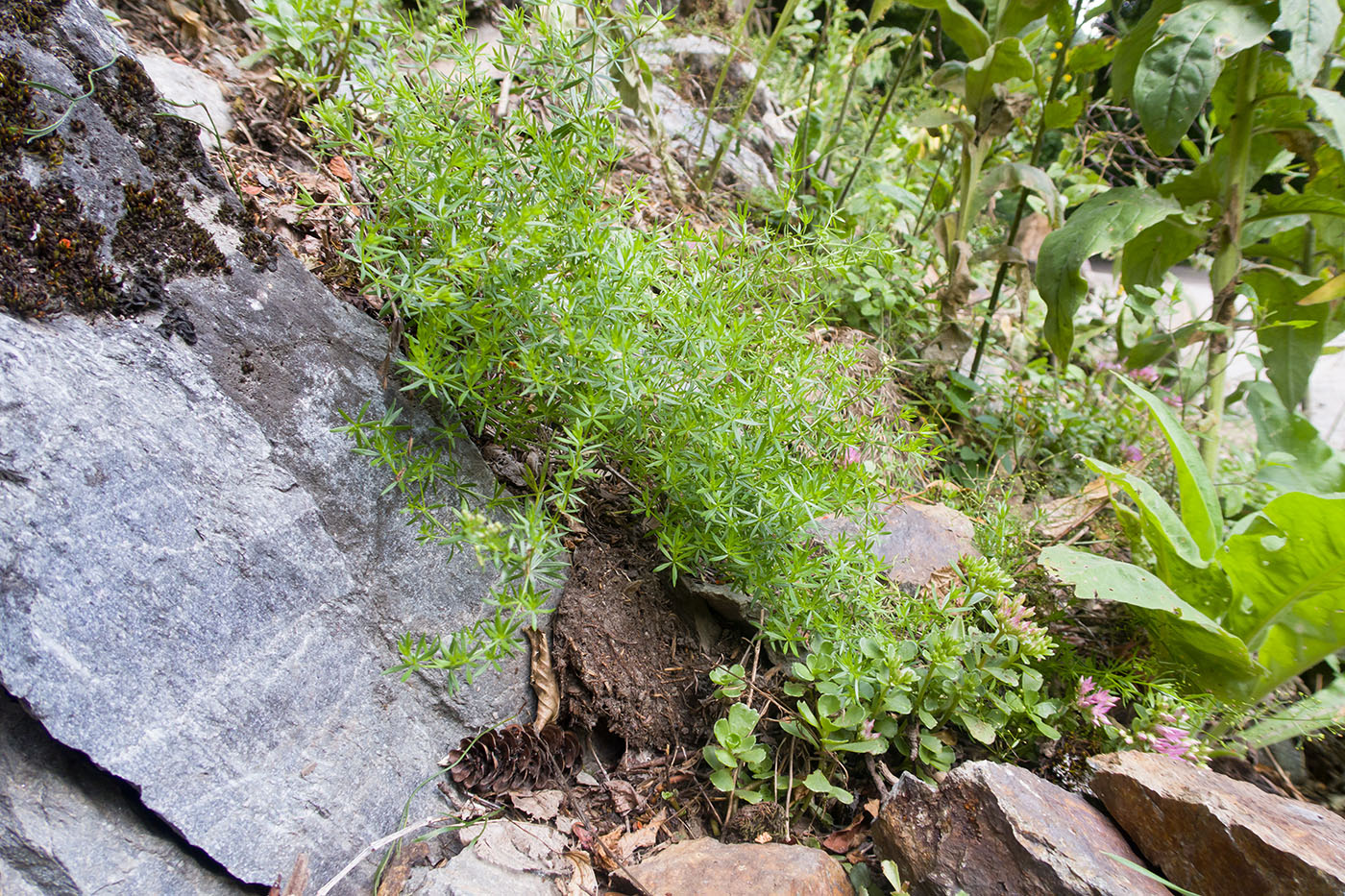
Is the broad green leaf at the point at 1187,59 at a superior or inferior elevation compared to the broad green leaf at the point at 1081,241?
superior

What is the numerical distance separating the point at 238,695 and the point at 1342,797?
11.0ft

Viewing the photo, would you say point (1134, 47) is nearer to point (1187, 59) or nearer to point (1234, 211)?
point (1187, 59)

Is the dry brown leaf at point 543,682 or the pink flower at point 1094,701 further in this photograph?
the pink flower at point 1094,701

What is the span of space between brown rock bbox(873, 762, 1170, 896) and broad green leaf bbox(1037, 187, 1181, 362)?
5.94ft

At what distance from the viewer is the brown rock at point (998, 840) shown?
5.18 ft

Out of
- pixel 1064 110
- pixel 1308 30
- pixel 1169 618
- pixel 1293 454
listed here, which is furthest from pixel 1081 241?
pixel 1169 618

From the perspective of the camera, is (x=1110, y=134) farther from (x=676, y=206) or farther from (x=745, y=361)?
(x=745, y=361)

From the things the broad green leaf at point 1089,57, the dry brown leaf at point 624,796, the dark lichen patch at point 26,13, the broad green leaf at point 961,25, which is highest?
the broad green leaf at point 1089,57

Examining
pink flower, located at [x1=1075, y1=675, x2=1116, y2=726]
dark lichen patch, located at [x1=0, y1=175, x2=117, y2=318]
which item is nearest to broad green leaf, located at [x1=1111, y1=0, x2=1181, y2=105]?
pink flower, located at [x1=1075, y1=675, x2=1116, y2=726]

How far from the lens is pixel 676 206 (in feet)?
11.6

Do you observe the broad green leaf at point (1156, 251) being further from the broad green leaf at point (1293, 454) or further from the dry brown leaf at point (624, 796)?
the dry brown leaf at point (624, 796)

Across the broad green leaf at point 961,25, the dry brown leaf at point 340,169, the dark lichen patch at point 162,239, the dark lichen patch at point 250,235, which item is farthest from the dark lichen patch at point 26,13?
the broad green leaf at point 961,25

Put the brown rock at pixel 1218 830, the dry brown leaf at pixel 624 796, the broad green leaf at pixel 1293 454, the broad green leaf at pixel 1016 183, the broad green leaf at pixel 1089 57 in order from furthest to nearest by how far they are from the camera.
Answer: the broad green leaf at pixel 1016 183 → the broad green leaf at pixel 1089 57 → the broad green leaf at pixel 1293 454 → the dry brown leaf at pixel 624 796 → the brown rock at pixel 1218 830

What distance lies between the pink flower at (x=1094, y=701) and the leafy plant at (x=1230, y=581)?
0.28m
